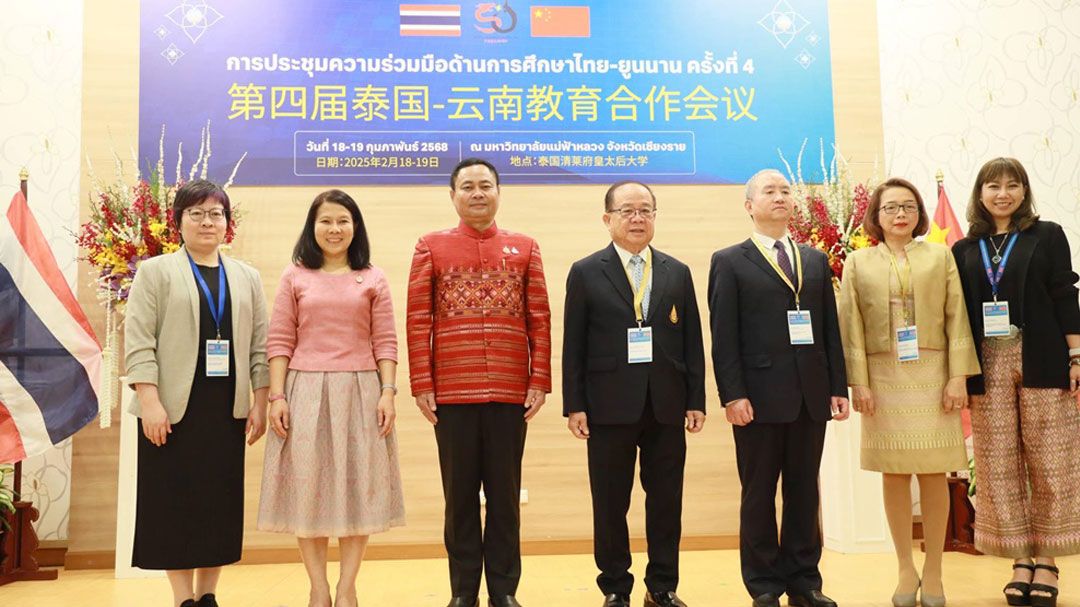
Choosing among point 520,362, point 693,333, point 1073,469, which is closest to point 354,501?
point 520,362

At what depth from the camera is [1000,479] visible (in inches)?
130

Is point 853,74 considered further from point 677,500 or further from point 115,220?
point 115,220

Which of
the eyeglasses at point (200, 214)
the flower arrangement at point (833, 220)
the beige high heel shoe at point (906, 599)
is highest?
the flower arrangement at point (833, 220)

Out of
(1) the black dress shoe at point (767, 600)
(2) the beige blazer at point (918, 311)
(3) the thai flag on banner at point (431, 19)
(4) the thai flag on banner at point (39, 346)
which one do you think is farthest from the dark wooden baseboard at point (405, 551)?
(3) the thai flag on banner at point (431, 19)

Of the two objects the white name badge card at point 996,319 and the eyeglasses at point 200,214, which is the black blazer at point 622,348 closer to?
the white name badge card at point 996,319

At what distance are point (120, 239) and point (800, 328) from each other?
3.40 m

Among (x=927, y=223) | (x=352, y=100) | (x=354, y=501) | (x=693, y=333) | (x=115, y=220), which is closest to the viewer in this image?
(x=354, y=501)

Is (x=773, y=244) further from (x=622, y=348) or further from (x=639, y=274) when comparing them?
(x=622, y=348)

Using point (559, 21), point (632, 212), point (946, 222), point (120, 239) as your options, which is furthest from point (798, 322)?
point (120, 239)

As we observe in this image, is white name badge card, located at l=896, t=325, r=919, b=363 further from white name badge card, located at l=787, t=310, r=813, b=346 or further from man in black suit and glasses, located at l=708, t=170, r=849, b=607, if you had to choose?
white name badge card, located at l=787, t=310, r=813, b=346

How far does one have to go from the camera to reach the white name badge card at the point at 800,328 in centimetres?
317

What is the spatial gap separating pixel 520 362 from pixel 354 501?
743 millimetres

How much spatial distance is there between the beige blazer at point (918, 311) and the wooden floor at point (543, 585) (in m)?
0.94

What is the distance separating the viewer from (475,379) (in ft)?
10.1
